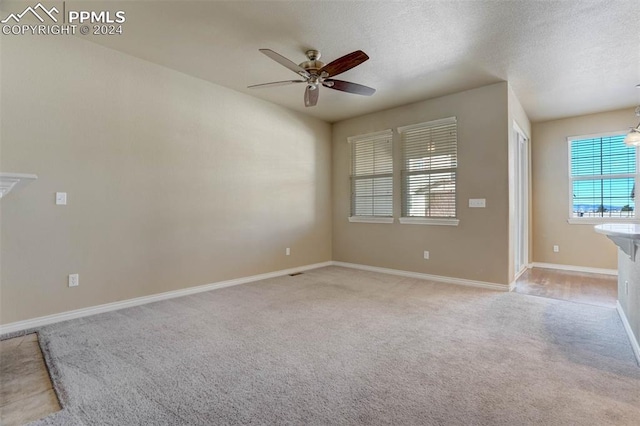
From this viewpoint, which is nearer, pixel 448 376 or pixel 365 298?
pixel 448 376

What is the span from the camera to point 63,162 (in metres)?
2.87

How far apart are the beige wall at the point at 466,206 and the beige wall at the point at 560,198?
90.7 inches

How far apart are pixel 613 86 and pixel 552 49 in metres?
1.75

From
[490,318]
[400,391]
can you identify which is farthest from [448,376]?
[490,318]

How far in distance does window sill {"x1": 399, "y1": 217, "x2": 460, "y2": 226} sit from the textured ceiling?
183 cm

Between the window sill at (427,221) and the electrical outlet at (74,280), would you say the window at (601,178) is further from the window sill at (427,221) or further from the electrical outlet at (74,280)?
the electrical outlet at (74,280)

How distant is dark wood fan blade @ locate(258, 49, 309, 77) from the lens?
8.07ft

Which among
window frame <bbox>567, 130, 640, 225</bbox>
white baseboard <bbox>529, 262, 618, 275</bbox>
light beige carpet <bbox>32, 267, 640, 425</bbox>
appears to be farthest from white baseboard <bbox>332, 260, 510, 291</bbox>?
window frame <bbox>567, 130, 640, 225</bbox>

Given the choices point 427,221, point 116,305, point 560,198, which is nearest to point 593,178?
point 560,198

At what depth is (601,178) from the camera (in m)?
5.01

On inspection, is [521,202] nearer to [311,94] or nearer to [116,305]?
[311,94]

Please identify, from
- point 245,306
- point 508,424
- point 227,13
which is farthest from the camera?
point 245,306

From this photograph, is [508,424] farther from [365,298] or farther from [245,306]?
[245,306]

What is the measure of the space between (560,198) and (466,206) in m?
2.46
